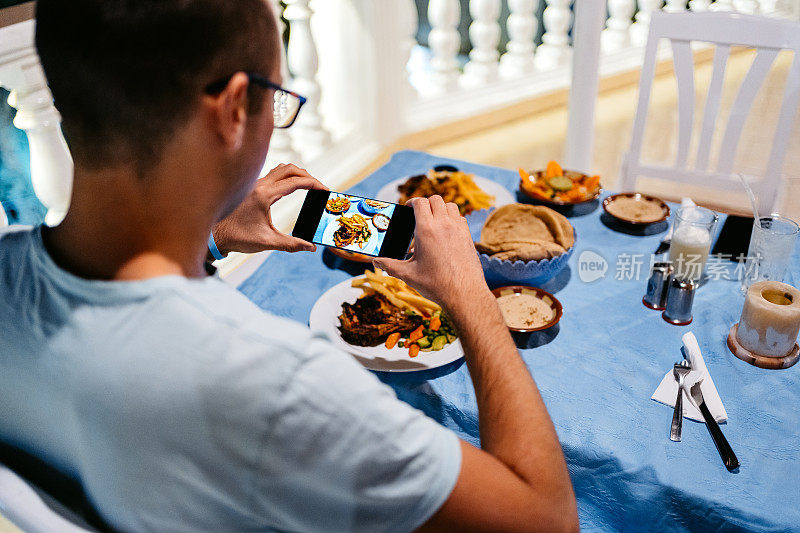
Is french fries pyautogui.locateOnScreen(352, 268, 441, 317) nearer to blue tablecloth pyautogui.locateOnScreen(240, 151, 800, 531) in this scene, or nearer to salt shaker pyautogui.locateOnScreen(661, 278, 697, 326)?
blue tablecloth pyautogui.locateOnScreen(240, 151, 800, 531)

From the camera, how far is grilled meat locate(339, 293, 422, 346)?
113 cm

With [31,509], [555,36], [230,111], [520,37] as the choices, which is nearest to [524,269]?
[230,111]

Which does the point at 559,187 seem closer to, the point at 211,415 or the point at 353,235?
the point at 353,235

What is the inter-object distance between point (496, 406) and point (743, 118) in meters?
1.47

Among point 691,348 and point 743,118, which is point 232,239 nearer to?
point 691,348

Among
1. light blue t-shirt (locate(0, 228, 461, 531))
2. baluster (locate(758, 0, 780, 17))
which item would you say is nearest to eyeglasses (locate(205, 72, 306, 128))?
light blue t-shirt (locate(0, 228, 461, 531))

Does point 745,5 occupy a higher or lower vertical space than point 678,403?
higher

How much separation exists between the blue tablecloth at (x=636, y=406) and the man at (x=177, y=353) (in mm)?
302

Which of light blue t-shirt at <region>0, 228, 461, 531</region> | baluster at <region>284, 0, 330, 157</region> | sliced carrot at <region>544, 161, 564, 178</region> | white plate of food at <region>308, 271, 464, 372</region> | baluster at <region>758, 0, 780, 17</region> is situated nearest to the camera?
light blue t-shirt at <region>0, 228, 461, 531</region>

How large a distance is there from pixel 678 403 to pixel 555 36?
297cm

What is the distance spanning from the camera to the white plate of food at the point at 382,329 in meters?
1.08

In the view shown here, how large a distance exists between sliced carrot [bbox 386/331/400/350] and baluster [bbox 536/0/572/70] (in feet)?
9.41

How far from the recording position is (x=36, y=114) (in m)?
1.40

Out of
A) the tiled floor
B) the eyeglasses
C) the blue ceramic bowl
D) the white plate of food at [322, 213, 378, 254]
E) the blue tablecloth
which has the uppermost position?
the eyeglasses
